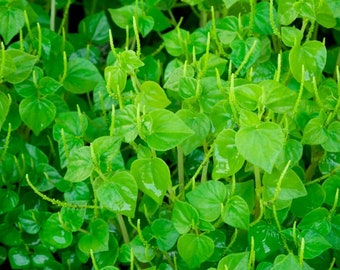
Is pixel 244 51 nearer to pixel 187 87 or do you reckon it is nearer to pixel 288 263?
pixel 187 87

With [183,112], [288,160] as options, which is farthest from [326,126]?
[183,112]

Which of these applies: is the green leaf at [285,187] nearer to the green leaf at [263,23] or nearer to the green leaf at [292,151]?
the green leaf at [292,151]

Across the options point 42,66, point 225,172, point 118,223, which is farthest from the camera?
point 42,66

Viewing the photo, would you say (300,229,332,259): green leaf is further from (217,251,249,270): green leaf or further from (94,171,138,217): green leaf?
(94,171,138,217): green leaf

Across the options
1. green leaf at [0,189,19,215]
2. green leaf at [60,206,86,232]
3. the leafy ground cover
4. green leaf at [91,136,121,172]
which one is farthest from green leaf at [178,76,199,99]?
green leaf at [0,189,19,215]

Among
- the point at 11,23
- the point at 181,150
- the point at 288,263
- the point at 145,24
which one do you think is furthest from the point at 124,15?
the point at 288,263

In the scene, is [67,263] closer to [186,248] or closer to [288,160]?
[186,248]
